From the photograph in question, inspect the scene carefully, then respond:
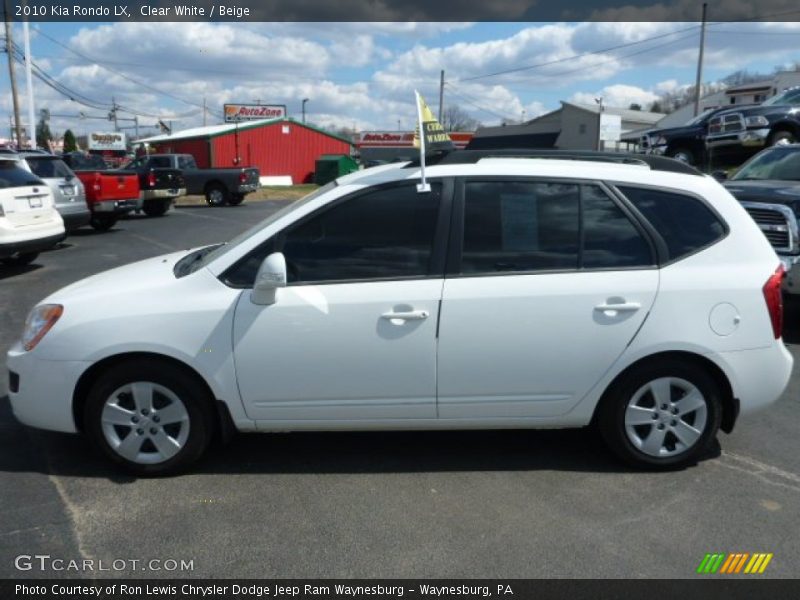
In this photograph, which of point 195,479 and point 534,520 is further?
point 195,479

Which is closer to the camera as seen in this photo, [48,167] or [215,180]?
[48,167]

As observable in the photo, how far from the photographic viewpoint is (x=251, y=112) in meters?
59.4

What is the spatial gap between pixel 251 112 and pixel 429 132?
193 feet

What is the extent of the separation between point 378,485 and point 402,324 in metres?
0.91

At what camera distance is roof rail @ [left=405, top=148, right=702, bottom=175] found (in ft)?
13.3

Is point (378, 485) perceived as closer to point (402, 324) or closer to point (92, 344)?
point (402, 324)

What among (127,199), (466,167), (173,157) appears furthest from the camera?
(173,157)

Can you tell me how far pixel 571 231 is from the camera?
3.79 metres

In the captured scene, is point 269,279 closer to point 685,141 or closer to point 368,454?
point 368,454

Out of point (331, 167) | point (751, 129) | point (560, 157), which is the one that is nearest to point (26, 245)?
point (560, 157)

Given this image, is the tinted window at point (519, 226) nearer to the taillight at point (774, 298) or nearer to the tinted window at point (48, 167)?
the taillight at point (774, 298)

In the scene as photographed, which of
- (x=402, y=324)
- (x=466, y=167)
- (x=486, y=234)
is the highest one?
(x=466, y=167)

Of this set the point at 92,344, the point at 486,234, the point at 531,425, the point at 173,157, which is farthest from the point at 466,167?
the point at 173,157

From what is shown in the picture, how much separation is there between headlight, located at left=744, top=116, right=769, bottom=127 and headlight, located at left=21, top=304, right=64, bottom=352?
16894 mm
